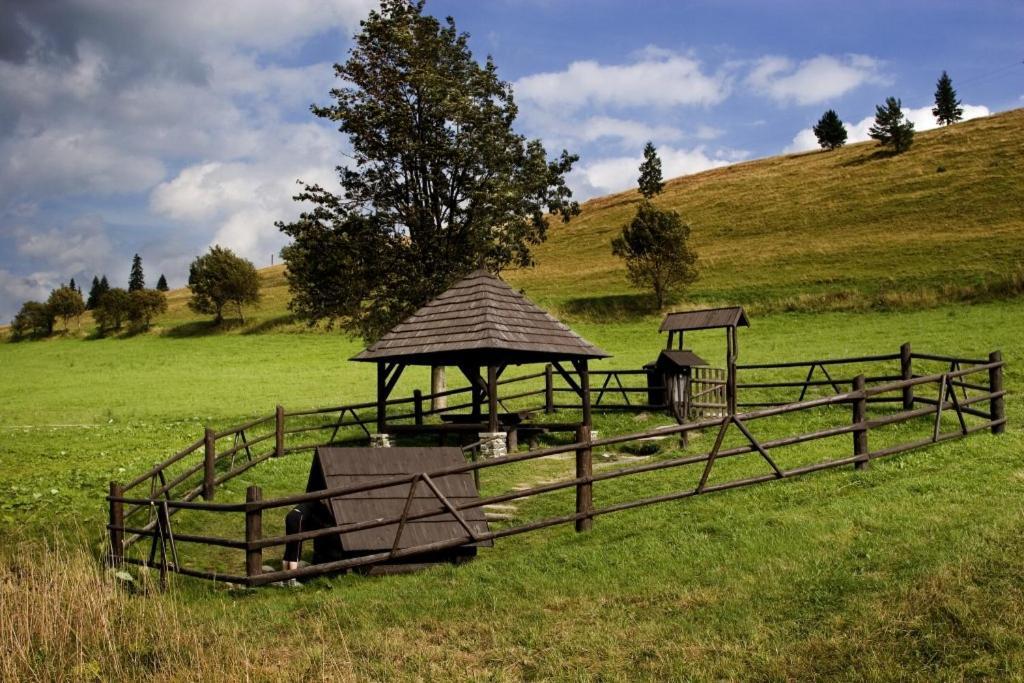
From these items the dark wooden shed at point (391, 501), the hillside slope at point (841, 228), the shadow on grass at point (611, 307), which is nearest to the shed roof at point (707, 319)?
the dark wooden shed at point (391, 501)

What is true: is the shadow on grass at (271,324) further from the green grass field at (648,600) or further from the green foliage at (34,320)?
the green grass field at (648,600)

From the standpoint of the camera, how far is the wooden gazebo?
17906mm

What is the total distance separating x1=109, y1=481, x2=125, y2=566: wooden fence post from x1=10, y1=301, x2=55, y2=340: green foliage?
66.7 meters

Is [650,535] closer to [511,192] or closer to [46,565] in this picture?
[46,565]

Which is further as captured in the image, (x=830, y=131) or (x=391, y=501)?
(x=830, y=131)

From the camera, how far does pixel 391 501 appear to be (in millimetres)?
10219

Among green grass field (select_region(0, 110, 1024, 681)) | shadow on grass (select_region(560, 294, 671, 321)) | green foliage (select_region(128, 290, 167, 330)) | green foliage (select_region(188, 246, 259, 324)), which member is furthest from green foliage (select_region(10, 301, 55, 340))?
green grass field (select_region(0, 110, 1024, 681))

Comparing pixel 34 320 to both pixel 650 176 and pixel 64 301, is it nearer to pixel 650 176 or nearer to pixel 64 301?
pixel 64 301

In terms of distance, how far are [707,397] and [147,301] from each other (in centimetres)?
5392

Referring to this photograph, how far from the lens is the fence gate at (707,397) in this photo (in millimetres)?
21094

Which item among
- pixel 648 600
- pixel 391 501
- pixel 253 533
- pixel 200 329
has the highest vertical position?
pixel 200 329

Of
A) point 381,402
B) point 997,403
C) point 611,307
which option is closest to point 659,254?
point 611,307

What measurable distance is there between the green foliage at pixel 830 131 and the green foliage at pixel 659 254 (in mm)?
53977

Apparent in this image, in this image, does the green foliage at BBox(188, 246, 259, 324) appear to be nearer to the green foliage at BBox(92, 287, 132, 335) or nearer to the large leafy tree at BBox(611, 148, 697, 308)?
the green foliage at BBox(92, 287, 132, 335)
